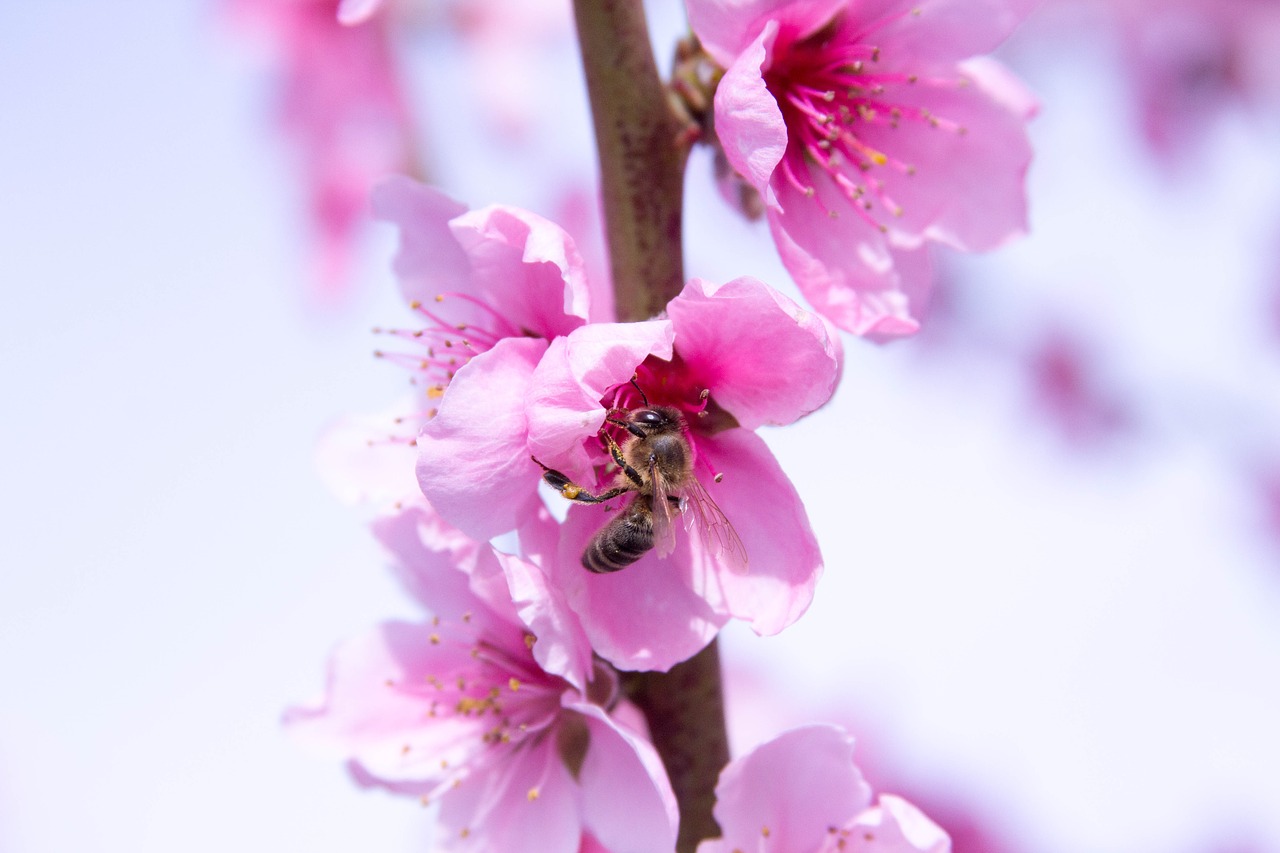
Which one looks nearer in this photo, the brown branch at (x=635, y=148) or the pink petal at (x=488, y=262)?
the pink petal at (x=488, y=262)

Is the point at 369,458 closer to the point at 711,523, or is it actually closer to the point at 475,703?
the point at 475,703

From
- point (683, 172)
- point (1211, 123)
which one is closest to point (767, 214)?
point (683, 172)

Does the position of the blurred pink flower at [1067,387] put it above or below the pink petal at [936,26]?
below

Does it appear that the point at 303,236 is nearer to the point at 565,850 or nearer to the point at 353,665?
the point at 353,665

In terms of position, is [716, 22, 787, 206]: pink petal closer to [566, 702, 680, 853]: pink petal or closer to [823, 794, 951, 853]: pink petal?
[566, 702, 680, 853]: pink petal

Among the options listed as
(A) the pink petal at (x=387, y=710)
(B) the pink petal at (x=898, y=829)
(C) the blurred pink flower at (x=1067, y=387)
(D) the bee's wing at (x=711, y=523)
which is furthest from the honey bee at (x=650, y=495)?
(C) the blurred pink flower at (x=1067, y=387)

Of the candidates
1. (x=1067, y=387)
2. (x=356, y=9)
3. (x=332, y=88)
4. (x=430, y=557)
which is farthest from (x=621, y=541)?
(x=1067, y=387)

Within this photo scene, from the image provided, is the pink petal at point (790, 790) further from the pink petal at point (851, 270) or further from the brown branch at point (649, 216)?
the pink petal at point (851, 270)
